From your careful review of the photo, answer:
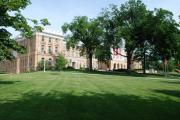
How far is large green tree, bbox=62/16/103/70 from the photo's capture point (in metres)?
87.4

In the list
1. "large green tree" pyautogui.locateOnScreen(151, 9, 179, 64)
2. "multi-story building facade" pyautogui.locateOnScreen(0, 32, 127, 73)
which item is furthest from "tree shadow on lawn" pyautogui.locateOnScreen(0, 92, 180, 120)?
"multi-story building facade" pyautogui.locateOnScreen(0, 32, 127, 73)

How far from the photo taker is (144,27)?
67.8 m

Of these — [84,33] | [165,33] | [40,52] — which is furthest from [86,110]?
[40,52]

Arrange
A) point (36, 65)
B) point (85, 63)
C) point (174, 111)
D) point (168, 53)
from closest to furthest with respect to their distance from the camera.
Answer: point (174, 111) → point (168, 53) → point (36, 65) → point (85, 63)

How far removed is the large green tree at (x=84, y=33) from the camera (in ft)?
287

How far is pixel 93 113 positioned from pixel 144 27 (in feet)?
189

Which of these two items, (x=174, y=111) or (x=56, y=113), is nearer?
(x=56, y=113)

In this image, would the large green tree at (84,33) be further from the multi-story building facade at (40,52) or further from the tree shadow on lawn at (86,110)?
the tree shadow on lawn at (86,110)

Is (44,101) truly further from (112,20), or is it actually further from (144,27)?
(112,20)

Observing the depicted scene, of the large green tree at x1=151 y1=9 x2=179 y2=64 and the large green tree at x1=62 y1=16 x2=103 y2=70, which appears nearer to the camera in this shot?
the large green tree at x1=151 y1=9 x2=179 y2=64

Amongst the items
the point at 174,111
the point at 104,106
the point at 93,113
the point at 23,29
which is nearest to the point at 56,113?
the point at 93,113

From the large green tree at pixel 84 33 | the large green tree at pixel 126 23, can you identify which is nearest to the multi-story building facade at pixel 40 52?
the large green tree at pixel 84 33

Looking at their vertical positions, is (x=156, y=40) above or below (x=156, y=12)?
below

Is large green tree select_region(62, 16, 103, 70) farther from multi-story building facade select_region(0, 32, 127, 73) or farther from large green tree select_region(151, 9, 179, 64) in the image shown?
multi-story building facade select_region(0, 32, 127, 73)
